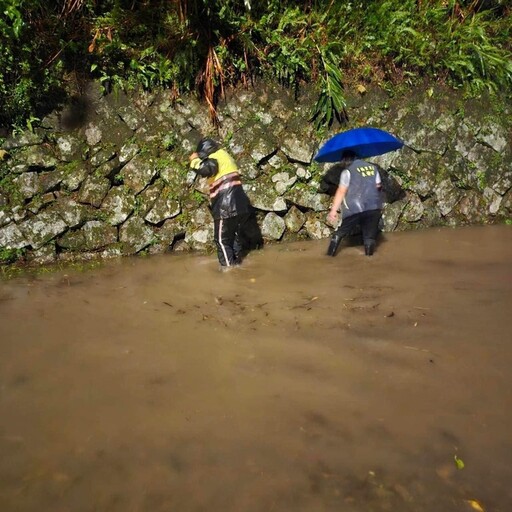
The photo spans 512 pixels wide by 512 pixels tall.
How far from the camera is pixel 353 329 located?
136 inches

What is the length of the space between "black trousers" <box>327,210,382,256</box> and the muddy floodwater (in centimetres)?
118

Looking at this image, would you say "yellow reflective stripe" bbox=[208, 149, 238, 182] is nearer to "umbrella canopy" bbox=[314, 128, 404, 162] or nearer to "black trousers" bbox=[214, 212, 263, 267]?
"black trousers" bbox=[214, 212, 263, 267]

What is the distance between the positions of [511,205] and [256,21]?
16.9 feet

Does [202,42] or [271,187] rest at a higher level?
[202,42]

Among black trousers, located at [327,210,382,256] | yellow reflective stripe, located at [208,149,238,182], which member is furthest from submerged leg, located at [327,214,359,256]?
yellow reflective stripe, located at [208,149,238,182]

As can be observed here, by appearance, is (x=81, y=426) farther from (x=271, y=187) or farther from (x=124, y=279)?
(x=271, y=187)

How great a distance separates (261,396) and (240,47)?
5.43 m

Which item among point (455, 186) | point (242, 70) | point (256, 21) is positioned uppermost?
point (256, 21)

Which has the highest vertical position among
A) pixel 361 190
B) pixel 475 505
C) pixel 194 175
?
pixel 194 175

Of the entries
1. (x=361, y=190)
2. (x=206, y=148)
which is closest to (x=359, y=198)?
(x=361, y=190)

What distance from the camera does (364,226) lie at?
577 cm

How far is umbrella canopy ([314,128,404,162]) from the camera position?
5.43 m

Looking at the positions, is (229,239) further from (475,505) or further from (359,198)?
(475,505)

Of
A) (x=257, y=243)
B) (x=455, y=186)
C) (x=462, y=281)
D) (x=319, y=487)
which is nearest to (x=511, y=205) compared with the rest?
(x=455, y=186)
